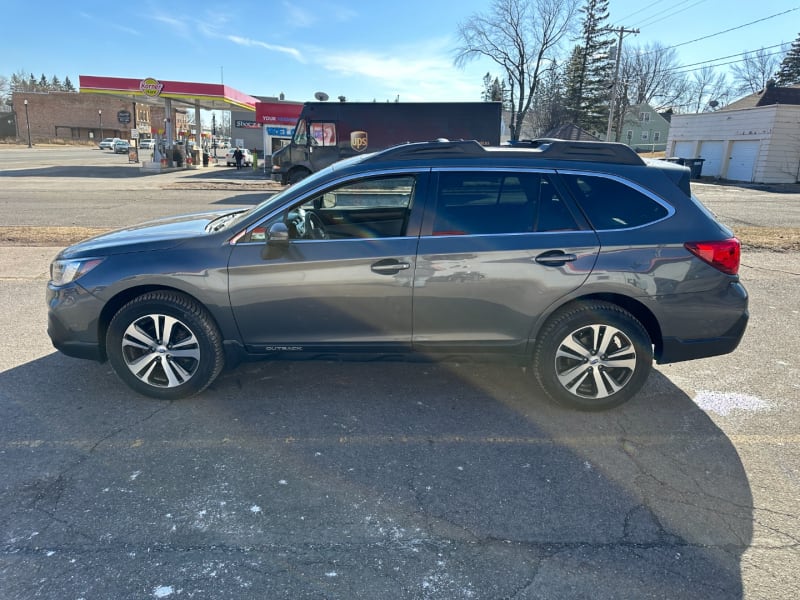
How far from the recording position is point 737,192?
2441 cm

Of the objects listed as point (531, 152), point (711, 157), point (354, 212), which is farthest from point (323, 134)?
point (711, 157)

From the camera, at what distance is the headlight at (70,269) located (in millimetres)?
3768

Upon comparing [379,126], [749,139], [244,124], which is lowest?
[379,126]

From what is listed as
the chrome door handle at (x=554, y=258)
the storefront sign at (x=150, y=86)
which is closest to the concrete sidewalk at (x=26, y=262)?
the chrome door handle at (x=554, y=258)

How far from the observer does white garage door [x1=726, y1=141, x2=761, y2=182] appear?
30391 mm

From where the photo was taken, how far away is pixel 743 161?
31281 mm

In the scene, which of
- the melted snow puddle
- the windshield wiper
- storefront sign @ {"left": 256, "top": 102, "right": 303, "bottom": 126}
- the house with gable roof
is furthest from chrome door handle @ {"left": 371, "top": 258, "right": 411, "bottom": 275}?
the house with gable roof

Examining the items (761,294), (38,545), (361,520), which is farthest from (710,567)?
(761,294)

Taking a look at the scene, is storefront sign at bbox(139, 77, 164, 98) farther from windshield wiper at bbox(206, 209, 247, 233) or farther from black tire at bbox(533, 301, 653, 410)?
black tire at bbox(533, 301, 653, 410)

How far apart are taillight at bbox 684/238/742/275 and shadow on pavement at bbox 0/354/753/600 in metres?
1.05

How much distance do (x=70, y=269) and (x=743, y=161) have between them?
36.0 metres

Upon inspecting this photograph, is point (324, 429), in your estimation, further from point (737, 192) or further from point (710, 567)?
point (737, 192)

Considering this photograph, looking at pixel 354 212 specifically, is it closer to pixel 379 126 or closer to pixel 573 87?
pixel 379 126

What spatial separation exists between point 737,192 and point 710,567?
26.6 meters
